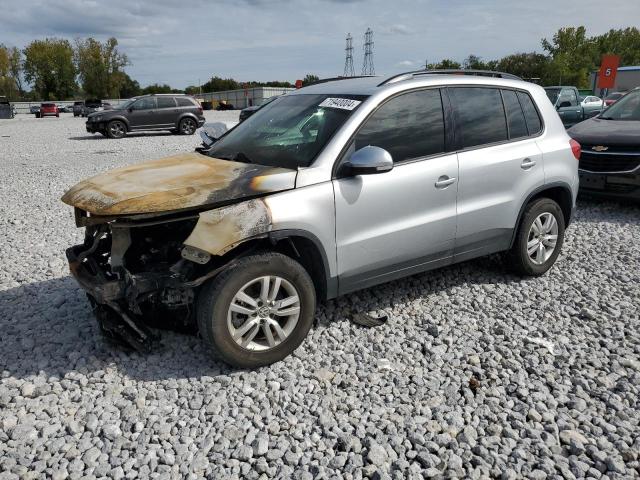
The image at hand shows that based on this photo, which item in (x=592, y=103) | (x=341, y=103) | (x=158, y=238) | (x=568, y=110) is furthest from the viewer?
(x=592, y=103)

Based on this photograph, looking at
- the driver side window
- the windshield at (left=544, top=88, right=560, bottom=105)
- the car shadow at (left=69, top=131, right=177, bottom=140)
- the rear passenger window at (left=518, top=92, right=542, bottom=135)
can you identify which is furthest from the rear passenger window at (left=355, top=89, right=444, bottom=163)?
the driver side window

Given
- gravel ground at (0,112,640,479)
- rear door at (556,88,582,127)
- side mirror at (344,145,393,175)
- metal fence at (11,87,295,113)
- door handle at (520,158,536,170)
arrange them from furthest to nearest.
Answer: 1. metal fence at (11,87,295,113)
2. rear door at (556,88,582,127)
3. door handle at (520,158,536,170)
4. side mirror at (344,145,393,175)
5. gravel ground at (0,112,640,479)

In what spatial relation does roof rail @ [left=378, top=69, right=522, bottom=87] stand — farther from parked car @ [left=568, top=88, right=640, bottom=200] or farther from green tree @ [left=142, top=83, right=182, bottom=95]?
green tree @ [left=142, top=83, right=182, bottom=95]

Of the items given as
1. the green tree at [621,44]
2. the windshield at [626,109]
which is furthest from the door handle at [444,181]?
the green tree at [621,44]

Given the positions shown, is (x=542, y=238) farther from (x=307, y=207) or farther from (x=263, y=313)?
(x=263, y=313)

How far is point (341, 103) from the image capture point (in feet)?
13.4

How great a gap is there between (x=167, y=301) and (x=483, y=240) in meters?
2.60

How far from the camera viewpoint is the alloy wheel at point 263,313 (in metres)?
3.44

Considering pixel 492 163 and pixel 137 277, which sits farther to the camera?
pixel 492 163

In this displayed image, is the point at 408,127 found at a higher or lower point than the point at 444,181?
higher

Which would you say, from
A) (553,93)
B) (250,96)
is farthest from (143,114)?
(250,96)

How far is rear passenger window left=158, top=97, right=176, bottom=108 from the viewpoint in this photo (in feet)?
70.8

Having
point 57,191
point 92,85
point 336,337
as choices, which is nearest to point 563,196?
point 336,337

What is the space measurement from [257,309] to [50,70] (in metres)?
96.6
